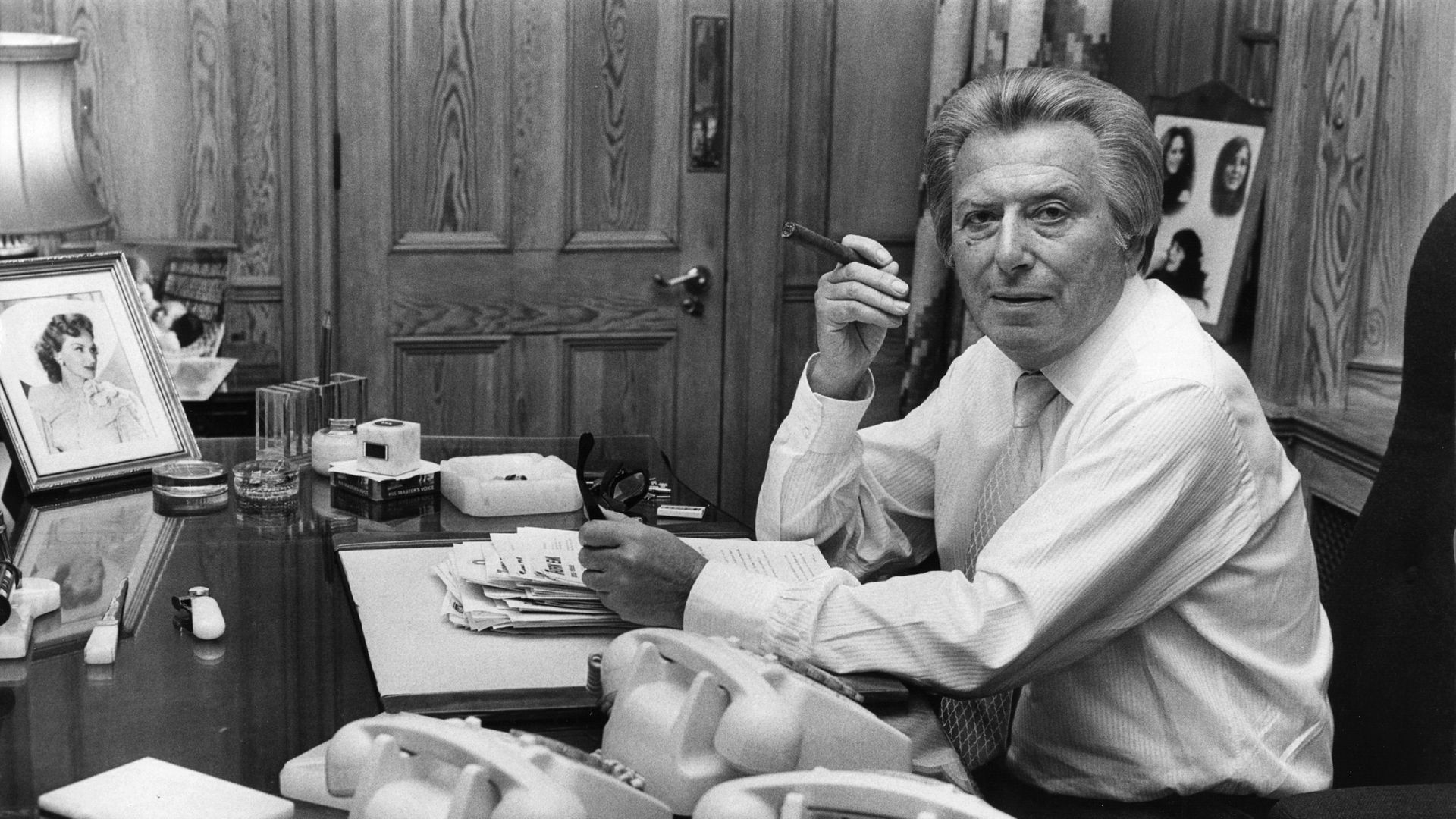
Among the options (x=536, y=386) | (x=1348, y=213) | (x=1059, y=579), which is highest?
(x=1348, y=213)

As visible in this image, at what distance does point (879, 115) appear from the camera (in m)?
3.90

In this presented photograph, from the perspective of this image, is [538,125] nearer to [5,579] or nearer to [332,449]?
[332,449]

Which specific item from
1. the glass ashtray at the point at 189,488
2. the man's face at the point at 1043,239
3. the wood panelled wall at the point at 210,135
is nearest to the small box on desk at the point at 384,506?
the glass ashtray at the point at 189,488

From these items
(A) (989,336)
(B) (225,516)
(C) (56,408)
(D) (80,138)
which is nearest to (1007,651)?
(A) (989,336)

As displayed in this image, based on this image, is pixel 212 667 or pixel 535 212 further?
pixel 535 212

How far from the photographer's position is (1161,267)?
3469 millimetres

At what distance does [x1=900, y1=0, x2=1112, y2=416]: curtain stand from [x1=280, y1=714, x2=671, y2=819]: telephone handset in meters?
2.59

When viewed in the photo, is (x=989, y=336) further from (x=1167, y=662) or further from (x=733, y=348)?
(x=733, y=348)

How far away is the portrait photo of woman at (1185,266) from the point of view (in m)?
3.39

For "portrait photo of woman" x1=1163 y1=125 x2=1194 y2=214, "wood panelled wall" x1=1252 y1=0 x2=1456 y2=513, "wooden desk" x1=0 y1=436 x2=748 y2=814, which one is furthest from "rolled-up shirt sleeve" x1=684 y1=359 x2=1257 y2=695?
"portrait photo of woman" x1=1163 y1=125 x2=1194 y2=214

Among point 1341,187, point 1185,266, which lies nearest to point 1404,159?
point 1341,187

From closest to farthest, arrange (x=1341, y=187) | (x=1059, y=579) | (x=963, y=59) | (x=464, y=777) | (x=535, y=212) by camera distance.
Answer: (x=464, y=777)
(x=1059, y=579)
(x=1341, y=187)
(x=963, y=59)
(x=535, y=212)

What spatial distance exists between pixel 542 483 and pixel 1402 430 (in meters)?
0.99

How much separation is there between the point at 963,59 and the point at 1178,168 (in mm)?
570
